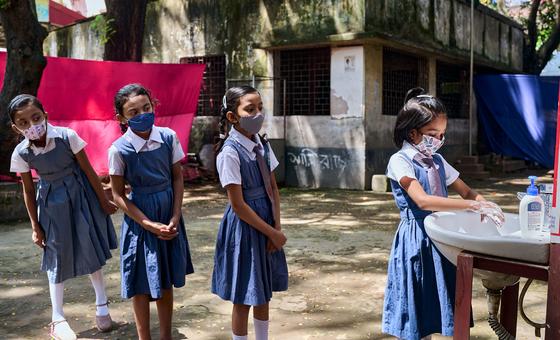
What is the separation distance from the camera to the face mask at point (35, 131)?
3.04m

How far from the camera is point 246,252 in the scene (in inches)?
100

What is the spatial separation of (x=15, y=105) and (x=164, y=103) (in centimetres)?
625

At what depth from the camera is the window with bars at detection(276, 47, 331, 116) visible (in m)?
10.2

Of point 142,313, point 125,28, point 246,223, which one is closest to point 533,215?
point 246,223

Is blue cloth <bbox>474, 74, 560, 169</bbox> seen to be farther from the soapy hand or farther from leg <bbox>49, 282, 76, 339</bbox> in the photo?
leg <bbox>49, 282, 76, 339</bbox>

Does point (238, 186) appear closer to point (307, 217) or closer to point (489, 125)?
point (307, 217)

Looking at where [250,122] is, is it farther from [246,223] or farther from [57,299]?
[57,299]

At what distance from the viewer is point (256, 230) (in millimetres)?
2551

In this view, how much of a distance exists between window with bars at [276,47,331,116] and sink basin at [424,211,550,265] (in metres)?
7.97

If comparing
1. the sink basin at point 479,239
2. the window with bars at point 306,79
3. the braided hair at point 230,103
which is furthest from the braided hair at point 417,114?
the window with bars at point 306,79

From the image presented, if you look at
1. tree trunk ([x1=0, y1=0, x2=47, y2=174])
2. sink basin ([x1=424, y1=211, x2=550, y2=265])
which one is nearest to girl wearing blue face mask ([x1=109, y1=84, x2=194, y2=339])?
sink basin ([x1=424, y1=211, x2=550, y2=265])

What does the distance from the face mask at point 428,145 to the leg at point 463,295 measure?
0.63 meters

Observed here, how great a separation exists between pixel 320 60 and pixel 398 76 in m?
1.77

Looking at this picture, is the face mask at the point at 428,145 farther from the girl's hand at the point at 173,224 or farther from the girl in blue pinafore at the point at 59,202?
the girl in blue pinafore at the point at 59,202
